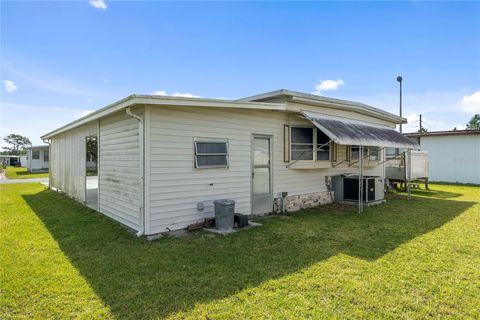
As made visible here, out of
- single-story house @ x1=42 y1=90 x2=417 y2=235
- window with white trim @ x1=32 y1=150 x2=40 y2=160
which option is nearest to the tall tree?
window with white trim @ x1=32 y1=150 x2=40 y2=160

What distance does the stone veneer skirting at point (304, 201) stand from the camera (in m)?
7.91

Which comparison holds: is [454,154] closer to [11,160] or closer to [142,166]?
[142,166]

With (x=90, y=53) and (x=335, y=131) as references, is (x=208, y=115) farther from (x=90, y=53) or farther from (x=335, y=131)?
(x=90, y=53)

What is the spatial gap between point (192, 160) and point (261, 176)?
2.15m

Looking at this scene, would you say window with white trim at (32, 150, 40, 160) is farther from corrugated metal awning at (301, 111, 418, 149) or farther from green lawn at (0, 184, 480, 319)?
corrugated metal awning at (301, 111, 418, 149)

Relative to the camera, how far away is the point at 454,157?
16.5m

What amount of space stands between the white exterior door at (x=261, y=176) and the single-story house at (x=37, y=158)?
90.3ft

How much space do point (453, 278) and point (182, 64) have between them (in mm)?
11876

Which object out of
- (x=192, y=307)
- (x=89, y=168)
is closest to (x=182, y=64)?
(x=89, y=168)

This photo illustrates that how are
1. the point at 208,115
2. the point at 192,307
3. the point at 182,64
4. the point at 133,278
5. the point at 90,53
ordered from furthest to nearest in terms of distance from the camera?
the point at 182,64
the point at 90,53
the point at 208,115
the point at 133,278
the point at 192,307

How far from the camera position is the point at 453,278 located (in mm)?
3660

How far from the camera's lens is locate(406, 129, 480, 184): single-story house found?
51.9 feet

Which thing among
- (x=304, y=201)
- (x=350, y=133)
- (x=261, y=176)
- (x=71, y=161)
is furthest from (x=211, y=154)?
(x=71, y=161)

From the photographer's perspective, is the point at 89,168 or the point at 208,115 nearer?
the point at 208,115
